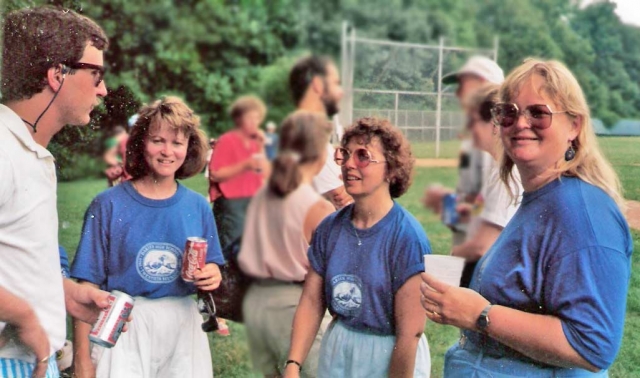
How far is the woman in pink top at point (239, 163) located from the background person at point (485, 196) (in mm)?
644

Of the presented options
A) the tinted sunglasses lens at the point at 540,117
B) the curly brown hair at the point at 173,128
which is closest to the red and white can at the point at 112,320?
the curly brown hair at the point at 173,128

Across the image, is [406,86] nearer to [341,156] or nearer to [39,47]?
[341,156]

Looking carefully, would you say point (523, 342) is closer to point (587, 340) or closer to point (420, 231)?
point (587, 340)

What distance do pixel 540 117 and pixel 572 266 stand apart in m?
0.36

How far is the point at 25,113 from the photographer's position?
1.94 m

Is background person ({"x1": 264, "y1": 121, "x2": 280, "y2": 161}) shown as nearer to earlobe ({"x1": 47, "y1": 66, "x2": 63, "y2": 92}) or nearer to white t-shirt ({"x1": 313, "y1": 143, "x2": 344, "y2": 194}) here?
white t-shirt ({"x1": 313, "y1": 143, "x2": 344, "y2": 194})

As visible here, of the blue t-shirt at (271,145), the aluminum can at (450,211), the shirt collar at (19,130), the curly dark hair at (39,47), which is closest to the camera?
the shirt collar at (19,130)

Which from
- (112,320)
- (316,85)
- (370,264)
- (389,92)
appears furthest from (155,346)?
(389,92)

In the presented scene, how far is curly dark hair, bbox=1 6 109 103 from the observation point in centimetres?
195

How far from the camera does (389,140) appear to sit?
222 cm

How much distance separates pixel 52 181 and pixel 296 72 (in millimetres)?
752

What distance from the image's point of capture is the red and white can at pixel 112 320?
2.21 meters

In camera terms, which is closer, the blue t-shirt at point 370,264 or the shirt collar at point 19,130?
the shirt collar at point 19,130

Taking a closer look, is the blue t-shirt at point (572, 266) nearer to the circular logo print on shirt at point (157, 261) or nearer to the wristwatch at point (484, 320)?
the wristwatch at point (484, 320)
